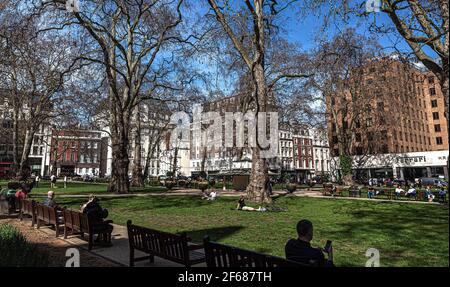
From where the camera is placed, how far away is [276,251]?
732 centimetres

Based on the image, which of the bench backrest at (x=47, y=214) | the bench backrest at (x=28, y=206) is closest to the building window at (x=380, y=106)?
the bench backrest at (x=28, y=206)

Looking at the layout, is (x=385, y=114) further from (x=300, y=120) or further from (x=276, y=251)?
(x=276, y=251)

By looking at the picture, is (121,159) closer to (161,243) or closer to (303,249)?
(161,243)

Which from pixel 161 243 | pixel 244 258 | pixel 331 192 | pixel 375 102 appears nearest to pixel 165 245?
pixel 161 243

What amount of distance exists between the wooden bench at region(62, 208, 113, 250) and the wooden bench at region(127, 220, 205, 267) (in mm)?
1693

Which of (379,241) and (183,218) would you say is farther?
(183,218)

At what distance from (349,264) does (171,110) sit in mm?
31657

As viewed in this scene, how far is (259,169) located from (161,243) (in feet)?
41.6

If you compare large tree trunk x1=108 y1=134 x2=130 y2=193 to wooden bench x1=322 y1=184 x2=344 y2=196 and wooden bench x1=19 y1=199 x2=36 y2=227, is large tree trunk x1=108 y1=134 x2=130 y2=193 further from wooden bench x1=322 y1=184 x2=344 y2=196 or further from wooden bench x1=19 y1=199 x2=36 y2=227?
wooden bench x1=322 y1=184 x2=344 y2=196

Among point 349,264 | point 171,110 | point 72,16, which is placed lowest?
point 349,264

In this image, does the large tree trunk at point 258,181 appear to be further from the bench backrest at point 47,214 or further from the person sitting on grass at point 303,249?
the person sitting on grass at point 303,249

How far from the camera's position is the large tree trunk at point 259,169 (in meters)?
17.8

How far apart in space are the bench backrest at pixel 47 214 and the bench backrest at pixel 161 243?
401 centimetres
